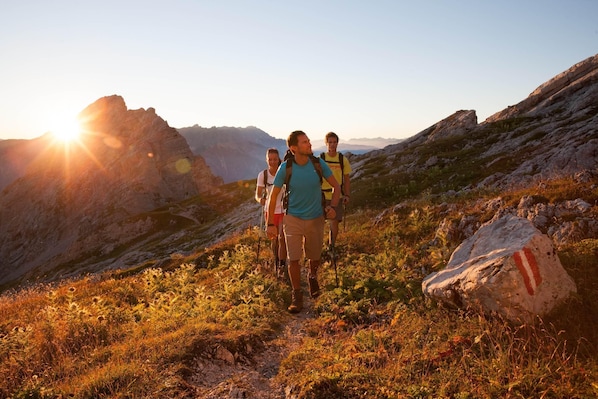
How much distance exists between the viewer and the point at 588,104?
1741 inches

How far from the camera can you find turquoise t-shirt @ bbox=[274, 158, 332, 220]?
8320mm

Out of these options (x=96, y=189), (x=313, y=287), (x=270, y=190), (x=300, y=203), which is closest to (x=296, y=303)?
(x=313, y=287)

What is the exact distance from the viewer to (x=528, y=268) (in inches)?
205

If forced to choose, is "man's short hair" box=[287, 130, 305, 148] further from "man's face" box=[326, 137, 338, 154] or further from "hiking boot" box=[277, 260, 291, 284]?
"hiking boot" box=[277, 260, 291, 284]

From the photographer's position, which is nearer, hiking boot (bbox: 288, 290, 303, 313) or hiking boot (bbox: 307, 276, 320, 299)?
hiking boot (bbox: 288, 290, 303, 313)

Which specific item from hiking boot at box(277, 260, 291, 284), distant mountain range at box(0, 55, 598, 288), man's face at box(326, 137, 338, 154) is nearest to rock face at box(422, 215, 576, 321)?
distant mountain range at box(0, 55, 598, 288)

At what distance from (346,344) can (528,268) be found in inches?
108

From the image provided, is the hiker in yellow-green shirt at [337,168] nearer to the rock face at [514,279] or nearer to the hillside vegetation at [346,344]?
the hillside vegetation at [346,344]

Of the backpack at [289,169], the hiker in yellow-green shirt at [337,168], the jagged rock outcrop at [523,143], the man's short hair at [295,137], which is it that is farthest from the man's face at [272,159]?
the jagged rock outcrop at [523,143]

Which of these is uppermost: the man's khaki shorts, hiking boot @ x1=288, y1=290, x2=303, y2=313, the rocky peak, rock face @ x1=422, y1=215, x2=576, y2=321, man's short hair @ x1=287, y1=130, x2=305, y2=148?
the rocky peak

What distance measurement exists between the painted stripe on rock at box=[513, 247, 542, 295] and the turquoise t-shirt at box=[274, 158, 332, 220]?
4223 mm

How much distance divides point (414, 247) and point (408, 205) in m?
4.65

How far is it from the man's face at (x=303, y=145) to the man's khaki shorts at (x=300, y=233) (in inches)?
56.5

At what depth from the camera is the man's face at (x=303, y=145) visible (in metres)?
8.27
